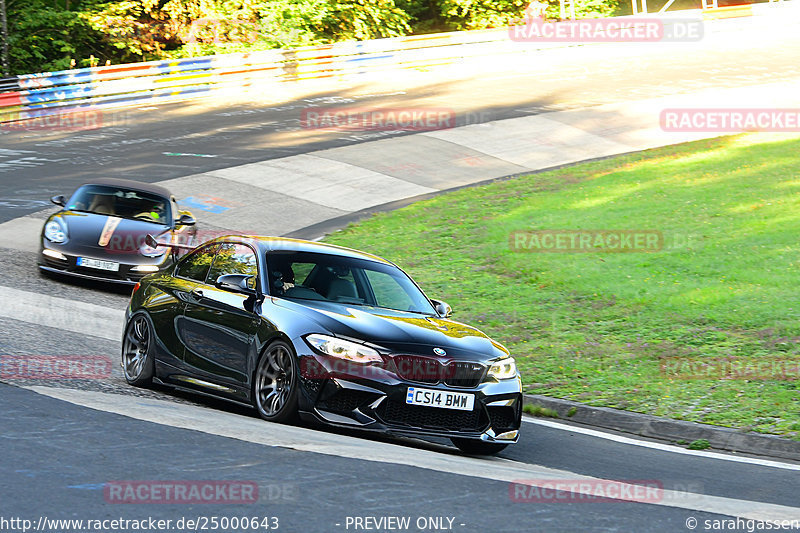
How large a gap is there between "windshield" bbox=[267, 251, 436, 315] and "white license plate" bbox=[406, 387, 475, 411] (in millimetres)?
1249

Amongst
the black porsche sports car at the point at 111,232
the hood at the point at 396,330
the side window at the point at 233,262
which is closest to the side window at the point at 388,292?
the hood at the point at 396,330

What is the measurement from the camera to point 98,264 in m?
13.8

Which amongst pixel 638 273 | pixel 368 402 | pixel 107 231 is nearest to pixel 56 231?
pixel 107 231

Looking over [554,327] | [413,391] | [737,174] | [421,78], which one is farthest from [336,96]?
[413,391]

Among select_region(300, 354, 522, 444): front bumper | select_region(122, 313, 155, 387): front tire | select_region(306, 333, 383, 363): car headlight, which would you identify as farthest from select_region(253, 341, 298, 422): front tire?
select_region(122, 313, 155, 387): front tire

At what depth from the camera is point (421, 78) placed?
37344 mm

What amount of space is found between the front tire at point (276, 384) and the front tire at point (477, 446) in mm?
1236

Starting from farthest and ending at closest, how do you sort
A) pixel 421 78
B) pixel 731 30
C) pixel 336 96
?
1. pixel 731 30
2. pixel 421 78
3. pixel 336 96

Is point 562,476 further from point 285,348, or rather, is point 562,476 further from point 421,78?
point 421,78

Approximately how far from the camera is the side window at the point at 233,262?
8445mm

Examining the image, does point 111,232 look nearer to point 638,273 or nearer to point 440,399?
point 638,273

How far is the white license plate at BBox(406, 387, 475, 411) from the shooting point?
7141 millimetres

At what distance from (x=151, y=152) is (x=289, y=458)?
20390 mm

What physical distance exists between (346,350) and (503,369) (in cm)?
126
